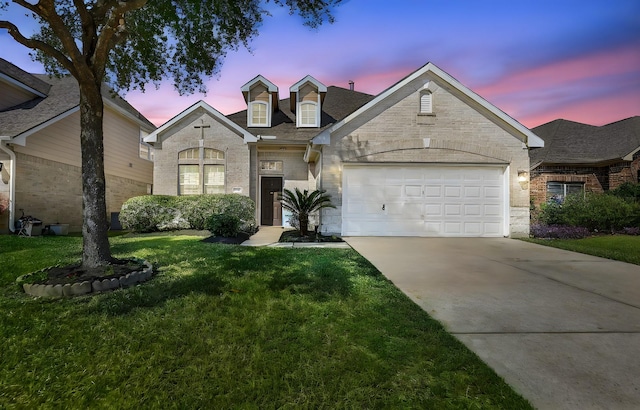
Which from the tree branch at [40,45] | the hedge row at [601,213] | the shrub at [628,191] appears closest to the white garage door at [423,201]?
the hedge row at [601,213]

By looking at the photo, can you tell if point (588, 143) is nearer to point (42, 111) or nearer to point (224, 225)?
point (224, 225)

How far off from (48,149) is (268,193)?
874 cm

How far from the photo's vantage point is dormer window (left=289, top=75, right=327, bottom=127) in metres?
14.1

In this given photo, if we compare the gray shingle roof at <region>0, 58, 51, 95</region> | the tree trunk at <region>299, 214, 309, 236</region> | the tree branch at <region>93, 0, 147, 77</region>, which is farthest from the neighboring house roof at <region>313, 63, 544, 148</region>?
the gray shingle roof at <region>0, 58, 51, 95</region>

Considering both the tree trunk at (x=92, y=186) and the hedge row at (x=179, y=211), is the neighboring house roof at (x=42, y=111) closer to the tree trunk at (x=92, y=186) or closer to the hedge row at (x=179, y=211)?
the hedge row at (x=179, y=211)

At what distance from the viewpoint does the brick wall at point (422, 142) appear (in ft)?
34.8

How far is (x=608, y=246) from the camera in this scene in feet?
28.8

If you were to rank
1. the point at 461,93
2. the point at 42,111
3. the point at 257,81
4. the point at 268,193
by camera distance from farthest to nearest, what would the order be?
the point at 268,193
the point at 257,81
the point at 42,111
the point at 461,93

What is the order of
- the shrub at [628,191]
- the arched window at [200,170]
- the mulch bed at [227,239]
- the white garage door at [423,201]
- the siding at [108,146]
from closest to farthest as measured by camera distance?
the mulch bed at [227,239], the white garage door at [423,201], the siding at [108,146], the shrub at [628,191], the arched window at [200,170]

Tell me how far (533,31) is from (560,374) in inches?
400

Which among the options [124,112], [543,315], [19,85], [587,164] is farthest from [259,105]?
[587,164]

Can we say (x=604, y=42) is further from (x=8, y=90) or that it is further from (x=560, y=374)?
(x=8, y=90)

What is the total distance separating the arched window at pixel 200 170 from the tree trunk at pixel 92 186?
8.41 meters

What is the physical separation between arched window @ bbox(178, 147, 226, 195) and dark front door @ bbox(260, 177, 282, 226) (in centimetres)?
184
